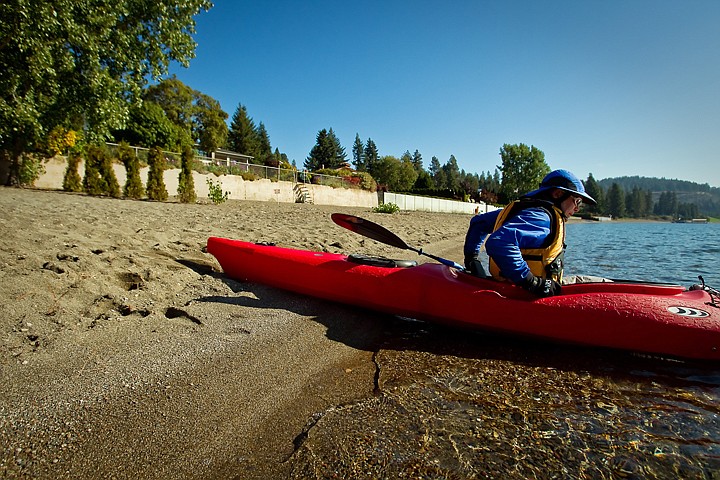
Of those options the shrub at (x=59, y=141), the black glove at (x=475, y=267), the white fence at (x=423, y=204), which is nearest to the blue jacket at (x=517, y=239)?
the black glove at (x=475, y=267)

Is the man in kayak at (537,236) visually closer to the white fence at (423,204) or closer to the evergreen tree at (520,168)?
the white fence at (423,204)

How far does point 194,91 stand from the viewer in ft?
134

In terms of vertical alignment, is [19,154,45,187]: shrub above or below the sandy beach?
above

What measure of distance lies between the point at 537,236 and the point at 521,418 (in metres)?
1.56

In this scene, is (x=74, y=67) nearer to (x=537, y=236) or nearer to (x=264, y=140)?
(x=537, y=236)

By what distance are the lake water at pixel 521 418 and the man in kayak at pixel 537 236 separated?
62 centimetres

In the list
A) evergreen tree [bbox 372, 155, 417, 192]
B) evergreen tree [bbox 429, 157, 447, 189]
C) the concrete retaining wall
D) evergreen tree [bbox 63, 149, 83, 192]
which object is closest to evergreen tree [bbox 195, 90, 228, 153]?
the concrete retaining wall

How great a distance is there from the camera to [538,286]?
301 cm

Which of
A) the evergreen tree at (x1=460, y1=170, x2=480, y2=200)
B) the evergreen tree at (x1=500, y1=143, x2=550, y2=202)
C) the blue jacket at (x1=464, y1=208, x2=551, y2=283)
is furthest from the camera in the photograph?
the evergreen tree at (x1=500, y1=143, x2=550, y2=202)

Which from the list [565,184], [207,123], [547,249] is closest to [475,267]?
[547,249]

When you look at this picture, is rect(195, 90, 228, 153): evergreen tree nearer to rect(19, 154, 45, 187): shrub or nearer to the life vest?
rect(19, 154, 45, 187): shrub

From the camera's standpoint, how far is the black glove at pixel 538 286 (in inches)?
118

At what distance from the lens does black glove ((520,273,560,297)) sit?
118 inches

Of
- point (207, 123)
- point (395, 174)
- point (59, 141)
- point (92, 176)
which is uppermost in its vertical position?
point (207, 123)
